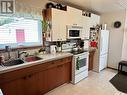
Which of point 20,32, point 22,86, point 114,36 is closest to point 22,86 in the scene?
point 22,86

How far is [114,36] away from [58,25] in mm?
2527

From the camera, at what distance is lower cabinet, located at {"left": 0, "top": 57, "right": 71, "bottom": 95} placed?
6.04 feet

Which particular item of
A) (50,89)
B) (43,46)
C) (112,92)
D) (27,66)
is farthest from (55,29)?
(112,92)

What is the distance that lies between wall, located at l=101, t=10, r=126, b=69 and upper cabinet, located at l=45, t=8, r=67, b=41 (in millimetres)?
2255

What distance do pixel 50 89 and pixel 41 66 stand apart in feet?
2.36

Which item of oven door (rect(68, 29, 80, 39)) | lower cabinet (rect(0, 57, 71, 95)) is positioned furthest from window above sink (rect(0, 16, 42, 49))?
oven door (rect(68, 29, 80, 39))

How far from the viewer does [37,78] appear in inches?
89.6

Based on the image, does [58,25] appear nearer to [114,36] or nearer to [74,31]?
[74,31]

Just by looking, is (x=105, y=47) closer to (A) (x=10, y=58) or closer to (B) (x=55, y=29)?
(B) (x=55, y=29)

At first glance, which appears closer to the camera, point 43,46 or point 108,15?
point 43,46

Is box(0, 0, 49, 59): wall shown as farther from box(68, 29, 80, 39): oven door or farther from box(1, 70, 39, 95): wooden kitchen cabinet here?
box(68, 29, 80, 39): oven door

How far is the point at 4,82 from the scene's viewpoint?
1763 mm

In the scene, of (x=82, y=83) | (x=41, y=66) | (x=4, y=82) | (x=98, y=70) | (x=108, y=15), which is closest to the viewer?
(x=4, y=82)

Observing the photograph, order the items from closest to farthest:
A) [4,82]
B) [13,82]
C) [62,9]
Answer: [4,82] → [13,82] → [62,9]
